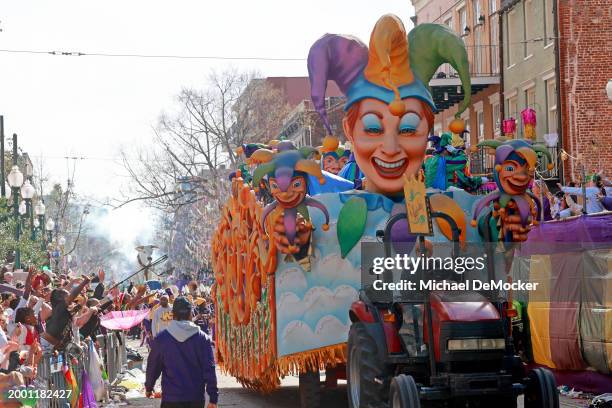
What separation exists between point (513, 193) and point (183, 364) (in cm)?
475

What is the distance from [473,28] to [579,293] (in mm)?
23043

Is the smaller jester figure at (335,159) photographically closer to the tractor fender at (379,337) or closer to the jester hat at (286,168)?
the jester hat at (286,168)

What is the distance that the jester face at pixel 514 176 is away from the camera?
508 inches

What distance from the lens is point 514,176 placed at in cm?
1291

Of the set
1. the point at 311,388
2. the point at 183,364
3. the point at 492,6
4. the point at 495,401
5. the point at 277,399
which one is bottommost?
the point at 277,399

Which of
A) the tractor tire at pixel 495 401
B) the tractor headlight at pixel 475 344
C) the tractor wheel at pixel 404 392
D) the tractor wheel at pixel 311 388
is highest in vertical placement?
the tractor headlight at pixel 475 344

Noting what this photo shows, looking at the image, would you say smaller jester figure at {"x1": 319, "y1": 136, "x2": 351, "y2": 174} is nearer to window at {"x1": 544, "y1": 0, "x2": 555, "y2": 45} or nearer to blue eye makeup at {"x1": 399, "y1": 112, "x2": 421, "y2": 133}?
blue eye makeup at {"x1": 399, "y1": 112, "x2": 421, "y2": 133}

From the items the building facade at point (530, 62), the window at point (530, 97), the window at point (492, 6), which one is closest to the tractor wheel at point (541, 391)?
the building facade at point (530, 62)

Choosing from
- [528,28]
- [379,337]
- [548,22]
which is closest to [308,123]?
[528,28]

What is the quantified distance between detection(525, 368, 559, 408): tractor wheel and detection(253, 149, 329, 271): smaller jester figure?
3.55m

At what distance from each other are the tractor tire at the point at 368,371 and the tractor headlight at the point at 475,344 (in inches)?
33.5

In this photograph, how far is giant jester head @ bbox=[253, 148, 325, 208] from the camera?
13.0m

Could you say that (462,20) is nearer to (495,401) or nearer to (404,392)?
Answer: (495,401)

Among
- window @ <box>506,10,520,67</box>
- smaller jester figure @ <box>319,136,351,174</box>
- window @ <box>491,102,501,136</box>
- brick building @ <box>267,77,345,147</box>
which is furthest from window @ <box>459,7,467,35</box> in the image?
smaller jester figure @ <box>319,136,351,174</box>
